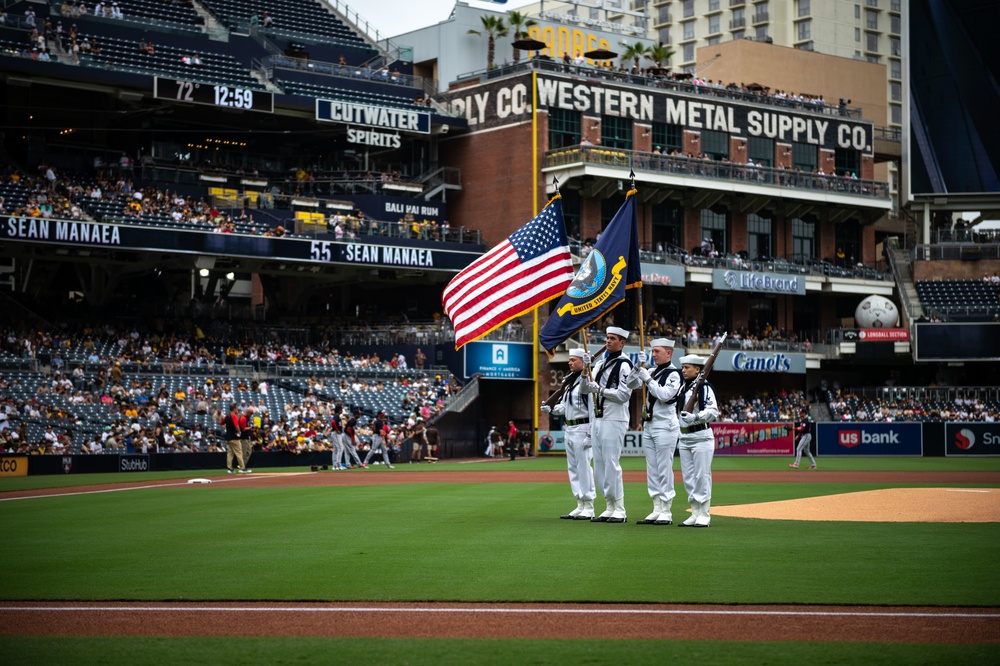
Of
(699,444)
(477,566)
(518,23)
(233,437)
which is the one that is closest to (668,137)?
(518,23)

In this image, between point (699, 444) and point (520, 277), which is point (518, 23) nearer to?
point (520, 277)

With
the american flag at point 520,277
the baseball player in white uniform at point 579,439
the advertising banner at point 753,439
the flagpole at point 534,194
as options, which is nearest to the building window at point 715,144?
the flagpole at point 534,194

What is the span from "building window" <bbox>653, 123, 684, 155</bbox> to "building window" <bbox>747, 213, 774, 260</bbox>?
6.23 meters

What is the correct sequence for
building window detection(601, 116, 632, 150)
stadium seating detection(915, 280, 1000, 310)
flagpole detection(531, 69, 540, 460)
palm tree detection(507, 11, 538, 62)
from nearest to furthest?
flagpole detection(531, 69, 540, 460), building window detection(601, 116, 632, 150), palm tree detection(507, 11, 538, 62), stadium seating detection(915, 280, 1000, 310)

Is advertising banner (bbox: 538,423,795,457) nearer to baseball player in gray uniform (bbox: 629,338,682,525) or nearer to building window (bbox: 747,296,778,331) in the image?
building window (bbox: 747,296,778,331)

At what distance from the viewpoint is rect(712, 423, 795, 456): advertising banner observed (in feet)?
172

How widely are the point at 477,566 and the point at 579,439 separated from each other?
17.9 ft

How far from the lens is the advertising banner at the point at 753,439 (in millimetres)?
52562

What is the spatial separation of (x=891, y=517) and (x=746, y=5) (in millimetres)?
96061

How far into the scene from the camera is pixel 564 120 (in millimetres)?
60750

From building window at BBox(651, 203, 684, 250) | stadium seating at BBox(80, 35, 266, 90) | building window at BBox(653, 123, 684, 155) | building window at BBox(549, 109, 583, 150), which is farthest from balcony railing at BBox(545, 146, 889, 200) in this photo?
stadium seating at BBox(80, 35, 266, 90)

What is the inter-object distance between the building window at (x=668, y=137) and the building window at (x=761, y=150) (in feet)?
15.7

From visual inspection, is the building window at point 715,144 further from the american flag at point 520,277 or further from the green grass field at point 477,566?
the green grass field at point 477,566

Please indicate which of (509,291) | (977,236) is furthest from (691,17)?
(509,291)
